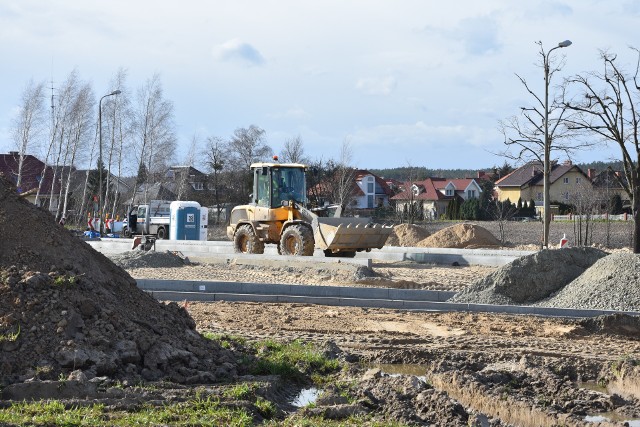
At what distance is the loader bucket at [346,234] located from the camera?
25.1 meters

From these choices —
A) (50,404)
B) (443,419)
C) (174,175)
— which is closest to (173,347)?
(50,404)

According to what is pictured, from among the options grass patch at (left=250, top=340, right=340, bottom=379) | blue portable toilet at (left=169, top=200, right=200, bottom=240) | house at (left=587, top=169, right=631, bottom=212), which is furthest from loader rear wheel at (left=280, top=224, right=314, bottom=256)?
blue portable toilet at (left=169, top=200, right=200, bottom=240)

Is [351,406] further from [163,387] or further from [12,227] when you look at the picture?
[12,227]

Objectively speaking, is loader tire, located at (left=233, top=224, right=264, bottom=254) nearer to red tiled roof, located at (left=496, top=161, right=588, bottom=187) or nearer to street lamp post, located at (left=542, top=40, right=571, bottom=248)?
street lamp post, located at (left=542, top=40, right=571, bottom=248)

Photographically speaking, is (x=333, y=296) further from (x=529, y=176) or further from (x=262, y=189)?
(x=529, y=176)

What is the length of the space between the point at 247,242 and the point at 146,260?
11.6 feet

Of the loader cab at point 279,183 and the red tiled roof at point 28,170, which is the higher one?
the red tiled roof at point 28,170

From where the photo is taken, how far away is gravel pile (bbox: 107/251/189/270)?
1008 inches

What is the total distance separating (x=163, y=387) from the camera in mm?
8781

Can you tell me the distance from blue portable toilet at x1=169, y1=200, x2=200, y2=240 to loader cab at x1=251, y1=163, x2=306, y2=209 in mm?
13631

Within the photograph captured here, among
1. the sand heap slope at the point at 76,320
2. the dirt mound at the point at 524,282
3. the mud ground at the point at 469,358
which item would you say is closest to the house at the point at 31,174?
the mud ground at the point at 469,358

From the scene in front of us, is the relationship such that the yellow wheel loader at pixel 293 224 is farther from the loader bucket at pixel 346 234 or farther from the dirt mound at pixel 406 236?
the dirt mound at pixel 406 236

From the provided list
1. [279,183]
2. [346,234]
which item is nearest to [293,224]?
[279,183]

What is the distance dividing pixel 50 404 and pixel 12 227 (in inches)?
140
